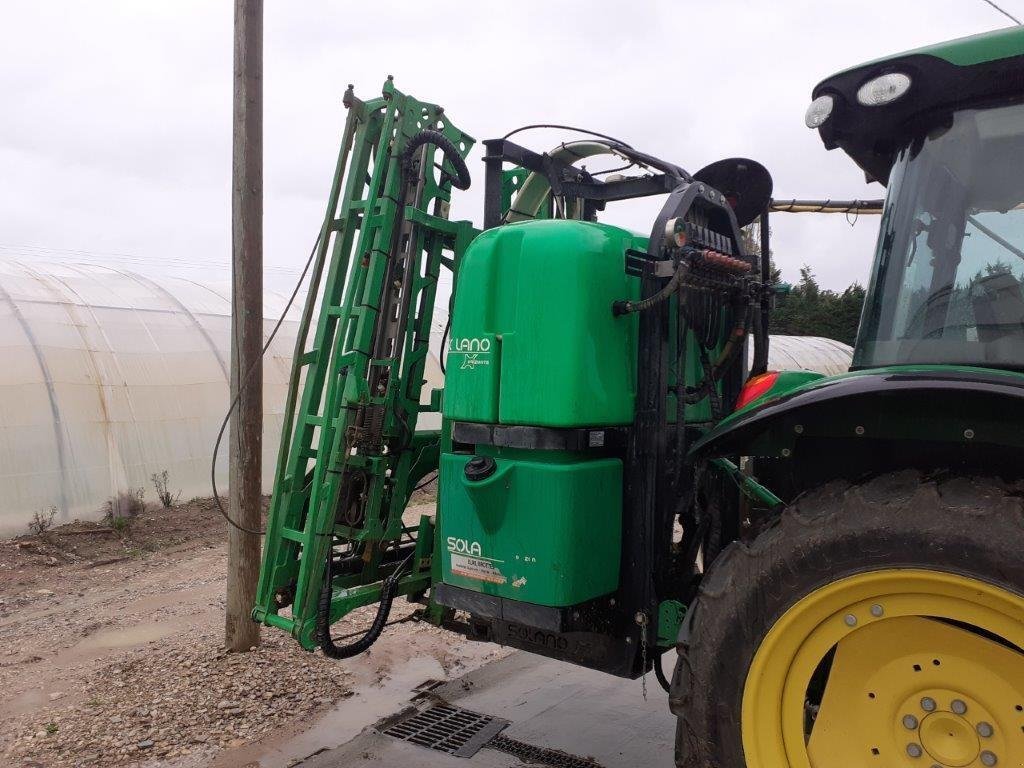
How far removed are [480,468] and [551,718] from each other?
1870mm

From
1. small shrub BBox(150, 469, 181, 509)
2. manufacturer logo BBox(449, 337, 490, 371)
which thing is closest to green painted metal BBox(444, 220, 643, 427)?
manufacturer logo BBox(449, 337, 490, 371)

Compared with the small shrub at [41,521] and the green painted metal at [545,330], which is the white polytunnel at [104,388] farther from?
the green painted metal at [545,330]

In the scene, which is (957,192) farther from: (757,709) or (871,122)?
(757,709)

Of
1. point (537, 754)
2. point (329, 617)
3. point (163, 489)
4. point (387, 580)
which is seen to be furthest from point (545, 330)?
point (163, 489)

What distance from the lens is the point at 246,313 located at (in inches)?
183

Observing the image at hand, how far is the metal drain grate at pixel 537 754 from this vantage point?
3457 millimetres

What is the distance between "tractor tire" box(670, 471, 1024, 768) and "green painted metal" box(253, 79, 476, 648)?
6.36 feet

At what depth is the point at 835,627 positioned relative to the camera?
201 cm

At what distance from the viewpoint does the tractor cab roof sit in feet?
6.96

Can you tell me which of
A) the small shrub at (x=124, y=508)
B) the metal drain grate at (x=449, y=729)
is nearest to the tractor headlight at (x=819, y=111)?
the metal drain grate at (x=449, y=729)

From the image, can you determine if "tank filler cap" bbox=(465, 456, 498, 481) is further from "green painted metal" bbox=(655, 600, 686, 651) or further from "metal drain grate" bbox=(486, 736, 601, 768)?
"metal drain grate" bbox=(486, 736, 601, 768)

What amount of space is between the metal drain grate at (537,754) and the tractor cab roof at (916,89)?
108 inches

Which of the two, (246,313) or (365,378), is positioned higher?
(246,313)

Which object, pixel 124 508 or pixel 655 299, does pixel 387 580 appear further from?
Answer: pixel 124 508
